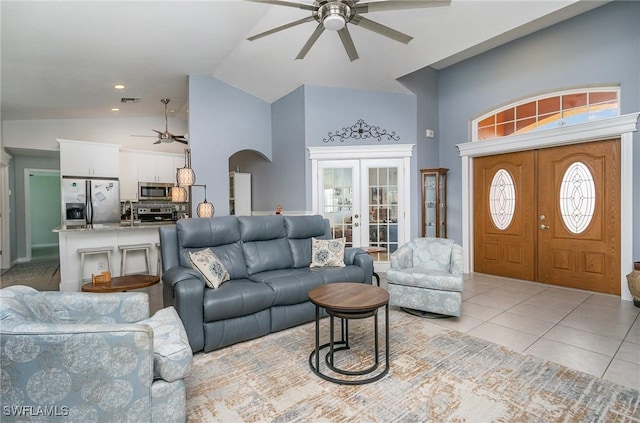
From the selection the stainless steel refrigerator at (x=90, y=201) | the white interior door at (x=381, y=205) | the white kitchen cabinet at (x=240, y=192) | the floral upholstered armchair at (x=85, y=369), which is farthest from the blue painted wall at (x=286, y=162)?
the floral upholstered armchair at (x=85, y=369)

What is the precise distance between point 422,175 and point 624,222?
264cm

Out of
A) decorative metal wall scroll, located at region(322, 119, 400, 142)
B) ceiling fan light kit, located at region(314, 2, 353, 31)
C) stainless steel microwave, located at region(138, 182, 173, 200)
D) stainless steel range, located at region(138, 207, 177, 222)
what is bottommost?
stainless steel range, located at region(138, 207, 177, 222)

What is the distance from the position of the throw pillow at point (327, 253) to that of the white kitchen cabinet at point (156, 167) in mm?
5094

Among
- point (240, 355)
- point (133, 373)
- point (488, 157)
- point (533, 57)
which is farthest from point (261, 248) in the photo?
point (533, 57)

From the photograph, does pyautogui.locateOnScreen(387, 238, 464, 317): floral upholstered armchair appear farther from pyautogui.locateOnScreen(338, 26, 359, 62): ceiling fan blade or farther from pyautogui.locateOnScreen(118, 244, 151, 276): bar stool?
pyautogui.locateOnScreen(118, 244, 151, 276): bar stool

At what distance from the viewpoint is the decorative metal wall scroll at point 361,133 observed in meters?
5.45

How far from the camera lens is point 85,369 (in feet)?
4.50

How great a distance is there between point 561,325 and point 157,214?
7.42m

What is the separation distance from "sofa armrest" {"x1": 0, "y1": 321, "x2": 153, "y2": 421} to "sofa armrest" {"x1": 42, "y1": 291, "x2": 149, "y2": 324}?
2.01 ft

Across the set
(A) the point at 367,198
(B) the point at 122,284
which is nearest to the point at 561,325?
(A) the point at 367,198

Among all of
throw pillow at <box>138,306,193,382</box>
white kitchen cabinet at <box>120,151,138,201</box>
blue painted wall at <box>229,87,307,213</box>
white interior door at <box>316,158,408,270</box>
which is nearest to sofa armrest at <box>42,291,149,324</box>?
throw pillow at <box>138,306,193,382</box>

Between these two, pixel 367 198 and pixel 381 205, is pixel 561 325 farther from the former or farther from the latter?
pixel 367 198

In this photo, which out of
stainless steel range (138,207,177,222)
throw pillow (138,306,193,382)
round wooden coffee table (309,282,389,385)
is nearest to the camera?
throw pillow (138,306,193,382)

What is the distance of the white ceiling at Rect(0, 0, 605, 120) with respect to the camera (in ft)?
10.9
